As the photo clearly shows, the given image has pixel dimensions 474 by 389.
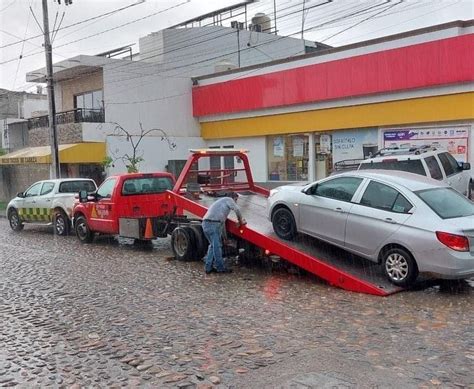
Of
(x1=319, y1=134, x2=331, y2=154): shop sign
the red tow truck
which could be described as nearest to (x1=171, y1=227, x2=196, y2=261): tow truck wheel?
the red tow truck

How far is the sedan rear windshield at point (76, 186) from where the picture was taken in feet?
54.0

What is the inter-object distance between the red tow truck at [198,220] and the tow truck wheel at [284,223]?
16 cm

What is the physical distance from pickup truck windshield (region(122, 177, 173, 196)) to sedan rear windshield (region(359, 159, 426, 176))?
15.8ft

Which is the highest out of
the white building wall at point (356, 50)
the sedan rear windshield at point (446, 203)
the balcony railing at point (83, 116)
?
the white building wall at point (356, 50)

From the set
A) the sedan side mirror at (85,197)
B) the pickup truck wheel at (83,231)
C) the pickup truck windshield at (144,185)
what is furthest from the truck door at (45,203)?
the pickup truck windshield at (144,185)

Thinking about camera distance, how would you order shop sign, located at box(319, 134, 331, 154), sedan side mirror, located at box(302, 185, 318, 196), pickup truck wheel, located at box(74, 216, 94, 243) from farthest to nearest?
shop sign, located at box(319, 134, 331, 154) < pickup truck wheel, located at box(74, 216, 94, 243) < sedan side mirror, located at box(302, 185, 318, 196)

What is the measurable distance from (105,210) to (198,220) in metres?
3.36

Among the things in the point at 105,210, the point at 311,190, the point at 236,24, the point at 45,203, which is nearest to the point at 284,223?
the point at 311,190

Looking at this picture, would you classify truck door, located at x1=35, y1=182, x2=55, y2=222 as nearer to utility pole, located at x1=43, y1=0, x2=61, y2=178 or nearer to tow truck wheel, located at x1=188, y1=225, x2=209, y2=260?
utility pole, located at x1=43, y1=0, x2=61, y2=178

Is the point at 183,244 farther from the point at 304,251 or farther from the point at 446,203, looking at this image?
the point at 446,203

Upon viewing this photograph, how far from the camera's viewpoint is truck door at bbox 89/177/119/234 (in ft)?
42.3

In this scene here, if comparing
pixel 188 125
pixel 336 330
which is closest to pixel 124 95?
pixel 188 125

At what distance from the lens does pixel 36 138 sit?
28.9 m

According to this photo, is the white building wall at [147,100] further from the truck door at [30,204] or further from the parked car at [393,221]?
the parked car at [393,221]
